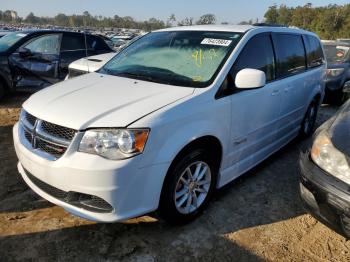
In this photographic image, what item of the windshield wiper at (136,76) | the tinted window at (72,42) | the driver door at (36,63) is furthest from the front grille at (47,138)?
the tinted window at (72,42)

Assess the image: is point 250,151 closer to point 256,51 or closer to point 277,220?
point 277,220

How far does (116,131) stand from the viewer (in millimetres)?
2516

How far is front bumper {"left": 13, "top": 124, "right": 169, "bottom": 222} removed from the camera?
2459mm

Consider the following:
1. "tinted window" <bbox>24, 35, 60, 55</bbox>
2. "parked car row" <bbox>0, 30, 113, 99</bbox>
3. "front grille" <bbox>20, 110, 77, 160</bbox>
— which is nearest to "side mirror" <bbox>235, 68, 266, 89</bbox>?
"front grille" <bbox>20, 110, 77, 160</bbox>

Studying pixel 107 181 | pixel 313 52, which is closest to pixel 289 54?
pixel 313 52

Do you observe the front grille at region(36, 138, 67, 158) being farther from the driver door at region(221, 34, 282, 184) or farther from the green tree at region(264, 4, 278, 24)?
the green tree at region(264, 4, 278, 24)

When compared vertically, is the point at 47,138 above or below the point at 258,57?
below

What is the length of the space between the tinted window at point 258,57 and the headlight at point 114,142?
1292 millimetres

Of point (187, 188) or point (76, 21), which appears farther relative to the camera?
point (76, 21)

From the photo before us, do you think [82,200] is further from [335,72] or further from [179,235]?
[335,72]

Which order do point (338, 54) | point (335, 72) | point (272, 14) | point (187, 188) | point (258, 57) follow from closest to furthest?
point (187, 188), point (258, 57), point (335, 72), point (338, 54), point (272, 14)

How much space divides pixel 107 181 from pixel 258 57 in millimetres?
2176

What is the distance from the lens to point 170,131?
265cm

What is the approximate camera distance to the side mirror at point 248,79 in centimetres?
315
